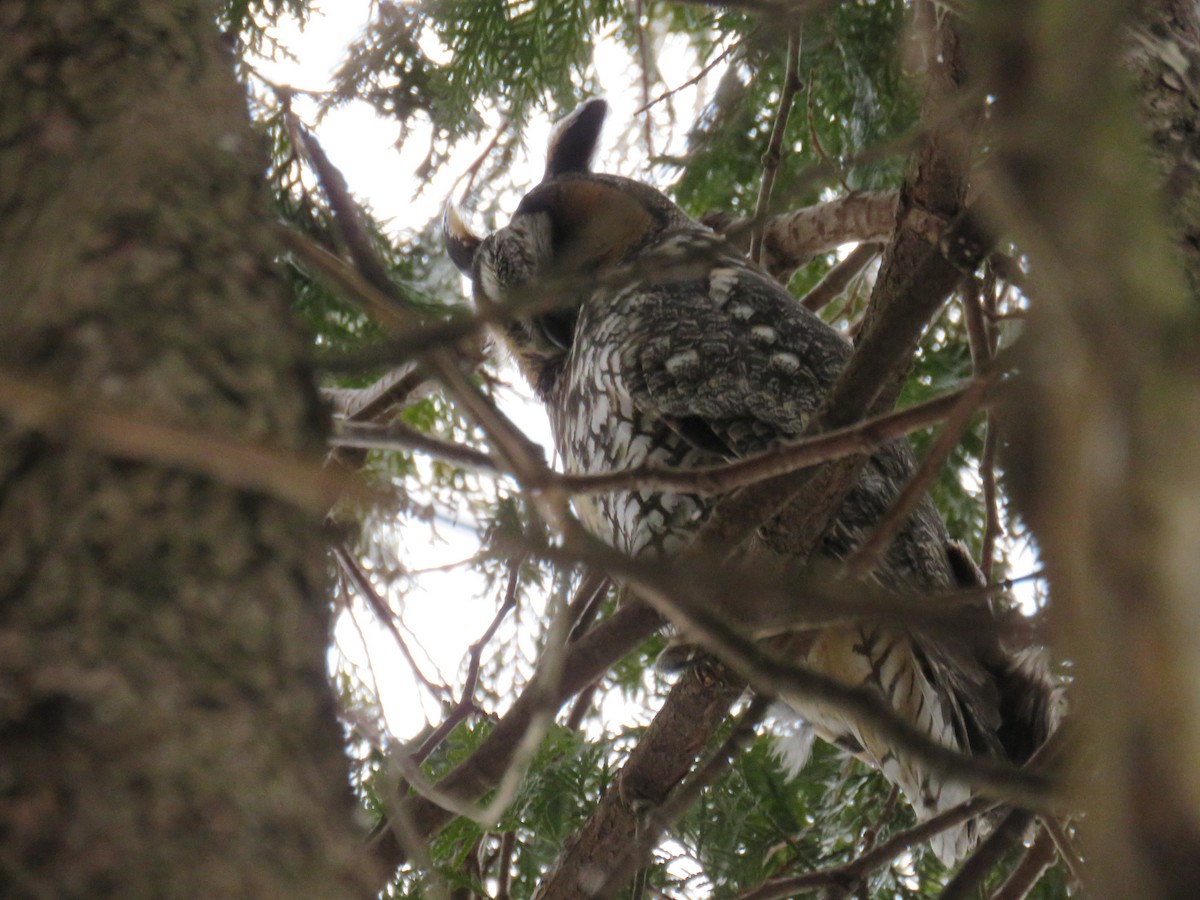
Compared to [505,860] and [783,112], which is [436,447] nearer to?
[505,860]

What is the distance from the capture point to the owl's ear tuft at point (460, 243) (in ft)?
14.1

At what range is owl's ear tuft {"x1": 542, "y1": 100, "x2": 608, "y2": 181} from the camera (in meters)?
4.43

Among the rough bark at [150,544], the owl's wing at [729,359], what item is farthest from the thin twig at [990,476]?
the rough bark at [150,544]

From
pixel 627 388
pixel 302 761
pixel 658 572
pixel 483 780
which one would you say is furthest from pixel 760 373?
pixel 302 761

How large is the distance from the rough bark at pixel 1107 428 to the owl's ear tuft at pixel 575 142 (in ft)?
12.8

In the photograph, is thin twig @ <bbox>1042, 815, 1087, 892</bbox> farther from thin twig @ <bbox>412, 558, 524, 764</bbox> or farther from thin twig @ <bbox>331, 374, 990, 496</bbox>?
thin twig @ <bbox>412, 558, 524, 764</bbox>

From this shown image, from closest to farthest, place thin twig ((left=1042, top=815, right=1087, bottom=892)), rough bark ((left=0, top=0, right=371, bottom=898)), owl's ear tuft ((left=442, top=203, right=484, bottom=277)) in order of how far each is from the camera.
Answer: rough bark ((left=0, top=0, right=371, bottom=898))
thin twig ((left=1042, top=815, right=1087, bottom=892))
owl's ear tuft ((left=442, top=203, right=484, bottom=277))

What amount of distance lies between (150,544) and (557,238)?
11.3 ft

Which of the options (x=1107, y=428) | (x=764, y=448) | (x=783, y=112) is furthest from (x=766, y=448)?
(x=1107, y=428)

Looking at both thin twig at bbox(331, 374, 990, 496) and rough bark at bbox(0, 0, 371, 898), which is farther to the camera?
thin twig at bbox(331, 374, 990, 496)

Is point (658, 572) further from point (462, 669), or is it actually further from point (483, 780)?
point (462, 669)

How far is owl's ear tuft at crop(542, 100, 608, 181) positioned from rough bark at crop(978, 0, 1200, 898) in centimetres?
391

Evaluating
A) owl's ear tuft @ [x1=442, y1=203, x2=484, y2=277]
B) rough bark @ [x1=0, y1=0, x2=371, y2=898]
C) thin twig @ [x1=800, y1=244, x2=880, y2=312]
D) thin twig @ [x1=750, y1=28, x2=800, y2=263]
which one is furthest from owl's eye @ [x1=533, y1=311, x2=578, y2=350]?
rough bark @ [x1=0, y1=0, x2=371, y2=898]

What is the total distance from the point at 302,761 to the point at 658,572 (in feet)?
0.99
